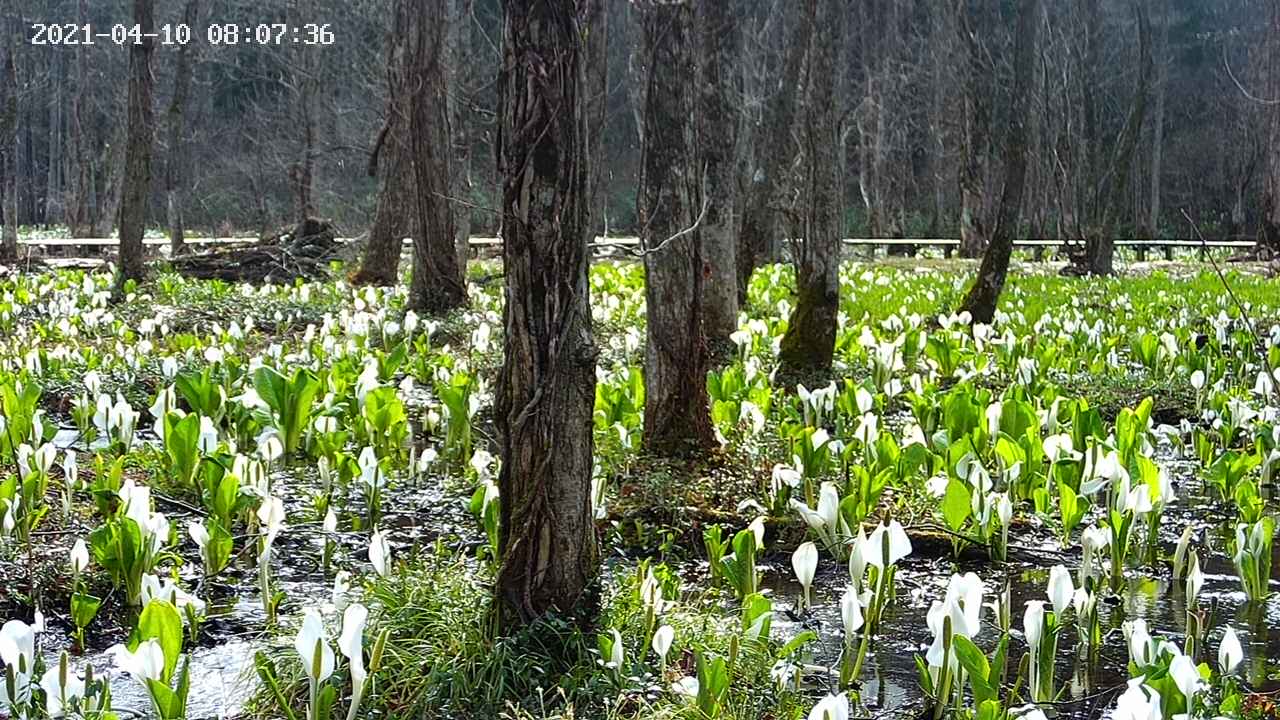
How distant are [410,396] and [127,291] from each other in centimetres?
560

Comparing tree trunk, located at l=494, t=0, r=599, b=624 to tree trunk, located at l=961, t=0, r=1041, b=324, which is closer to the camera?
tree trunk, located at l=494, t=0, r=599, b=624

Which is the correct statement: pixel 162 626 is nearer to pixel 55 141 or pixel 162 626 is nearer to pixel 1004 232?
pixel 1004 232

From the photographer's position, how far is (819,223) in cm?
817

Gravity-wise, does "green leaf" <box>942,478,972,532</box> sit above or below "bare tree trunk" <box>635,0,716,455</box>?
below

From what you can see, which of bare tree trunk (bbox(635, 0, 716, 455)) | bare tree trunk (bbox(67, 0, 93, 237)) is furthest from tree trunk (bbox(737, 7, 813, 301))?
bare tree trunk (bbox(67, 0, 93, 237))

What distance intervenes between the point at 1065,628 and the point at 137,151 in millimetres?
11295

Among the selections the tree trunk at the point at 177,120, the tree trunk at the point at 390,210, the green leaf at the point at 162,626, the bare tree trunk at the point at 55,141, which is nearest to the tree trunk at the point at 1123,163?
the tree trunk at the point at 390,210

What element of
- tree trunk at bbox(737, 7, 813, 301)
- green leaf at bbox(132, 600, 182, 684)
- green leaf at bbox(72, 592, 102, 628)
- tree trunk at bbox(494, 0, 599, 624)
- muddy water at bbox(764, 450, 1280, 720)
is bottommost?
muddy water at bbox(764, 450, 1280, 720)

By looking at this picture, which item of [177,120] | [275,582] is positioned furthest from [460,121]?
[275,582]

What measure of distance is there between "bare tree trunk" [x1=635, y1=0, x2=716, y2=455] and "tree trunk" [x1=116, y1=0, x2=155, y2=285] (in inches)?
330

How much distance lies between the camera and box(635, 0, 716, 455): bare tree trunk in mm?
5473

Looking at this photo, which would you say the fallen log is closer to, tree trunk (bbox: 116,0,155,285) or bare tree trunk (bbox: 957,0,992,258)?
tree trunk (bbox: 116,0,155,285)

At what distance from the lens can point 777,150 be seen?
15.4 meters

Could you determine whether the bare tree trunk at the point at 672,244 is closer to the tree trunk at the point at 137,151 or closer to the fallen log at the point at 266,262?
the tree trunk at the point at 137,151
